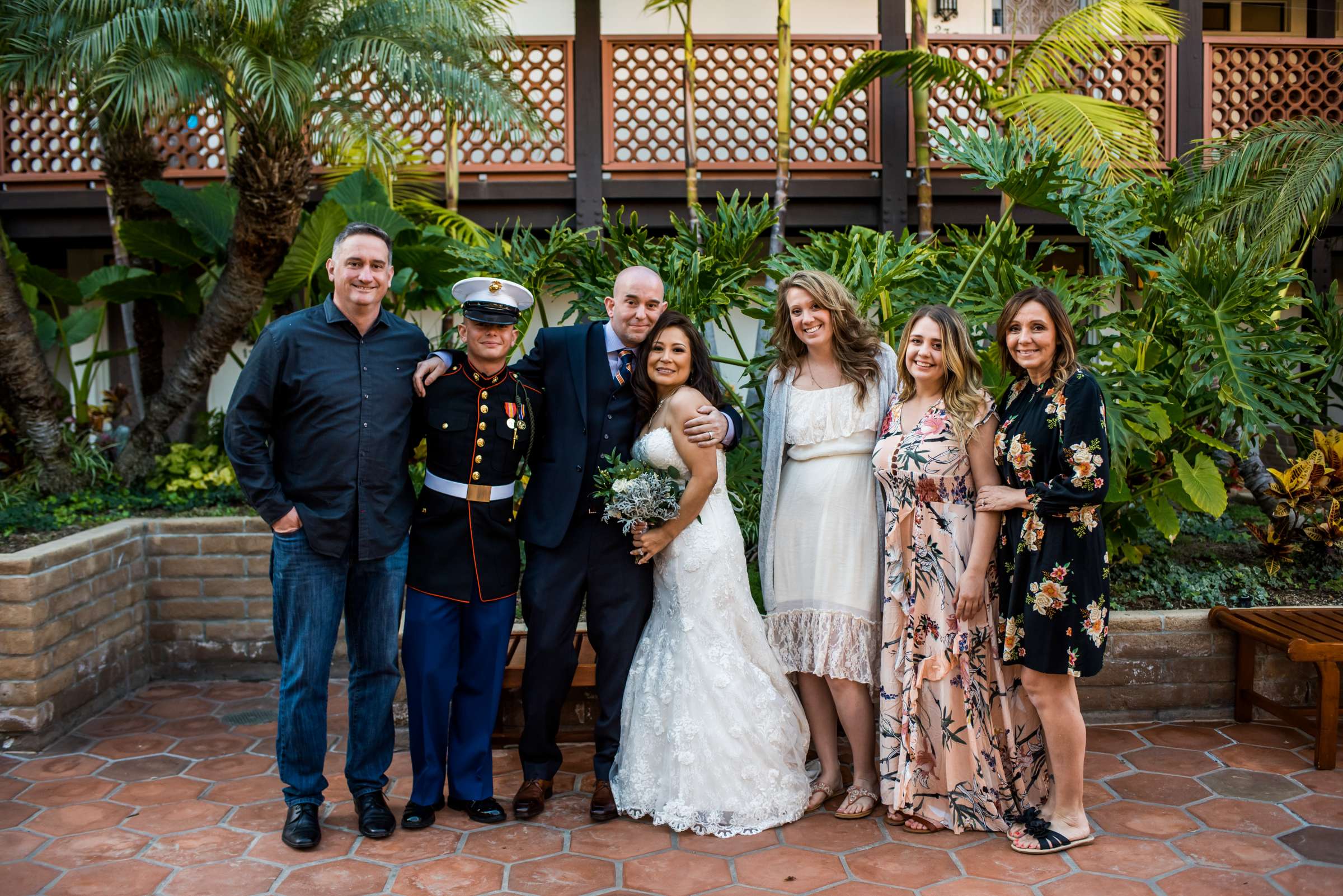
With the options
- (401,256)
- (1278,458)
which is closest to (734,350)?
(401,256)

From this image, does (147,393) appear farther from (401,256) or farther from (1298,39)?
(1298,39)

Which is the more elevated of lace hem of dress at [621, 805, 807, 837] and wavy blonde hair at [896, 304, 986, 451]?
wavy blonde hair at [896, 304, 986, 451]

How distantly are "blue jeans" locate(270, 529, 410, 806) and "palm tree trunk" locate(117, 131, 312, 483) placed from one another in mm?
3620

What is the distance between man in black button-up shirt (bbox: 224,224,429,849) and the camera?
3.85 meters

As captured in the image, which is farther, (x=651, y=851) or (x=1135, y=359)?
(x=1135, y=359)

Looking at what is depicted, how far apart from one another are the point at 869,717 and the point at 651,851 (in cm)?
101

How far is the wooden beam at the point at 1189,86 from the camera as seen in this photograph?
988 cm

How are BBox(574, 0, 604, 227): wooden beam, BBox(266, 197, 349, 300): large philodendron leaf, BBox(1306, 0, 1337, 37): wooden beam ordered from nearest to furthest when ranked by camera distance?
BBox(266, 197, 349, 300): large philodendron leaf, BBox(574, 0, 604, 227): wooden beam, BBox(1306, 0, 1337, 37): wooden beam

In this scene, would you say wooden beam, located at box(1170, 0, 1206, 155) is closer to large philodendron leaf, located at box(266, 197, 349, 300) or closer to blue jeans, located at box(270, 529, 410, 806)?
large philodendron leaf, located at box(266, 197, 349, 300)

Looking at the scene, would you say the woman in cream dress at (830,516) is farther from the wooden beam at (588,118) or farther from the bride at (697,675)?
the wooden beam at (588,118)

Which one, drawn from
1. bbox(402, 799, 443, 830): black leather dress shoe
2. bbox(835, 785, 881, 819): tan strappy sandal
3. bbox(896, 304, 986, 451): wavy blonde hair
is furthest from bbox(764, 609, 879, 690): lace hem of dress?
bbox(402, 799, 443, 830): black leather dress shoe

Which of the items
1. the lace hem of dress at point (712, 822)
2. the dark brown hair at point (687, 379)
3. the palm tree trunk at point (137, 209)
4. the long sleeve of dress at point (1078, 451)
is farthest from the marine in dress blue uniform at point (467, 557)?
the palm tree trunk at point (137, 209)

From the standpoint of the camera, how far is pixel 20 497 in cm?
668

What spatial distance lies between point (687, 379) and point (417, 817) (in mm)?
2042
